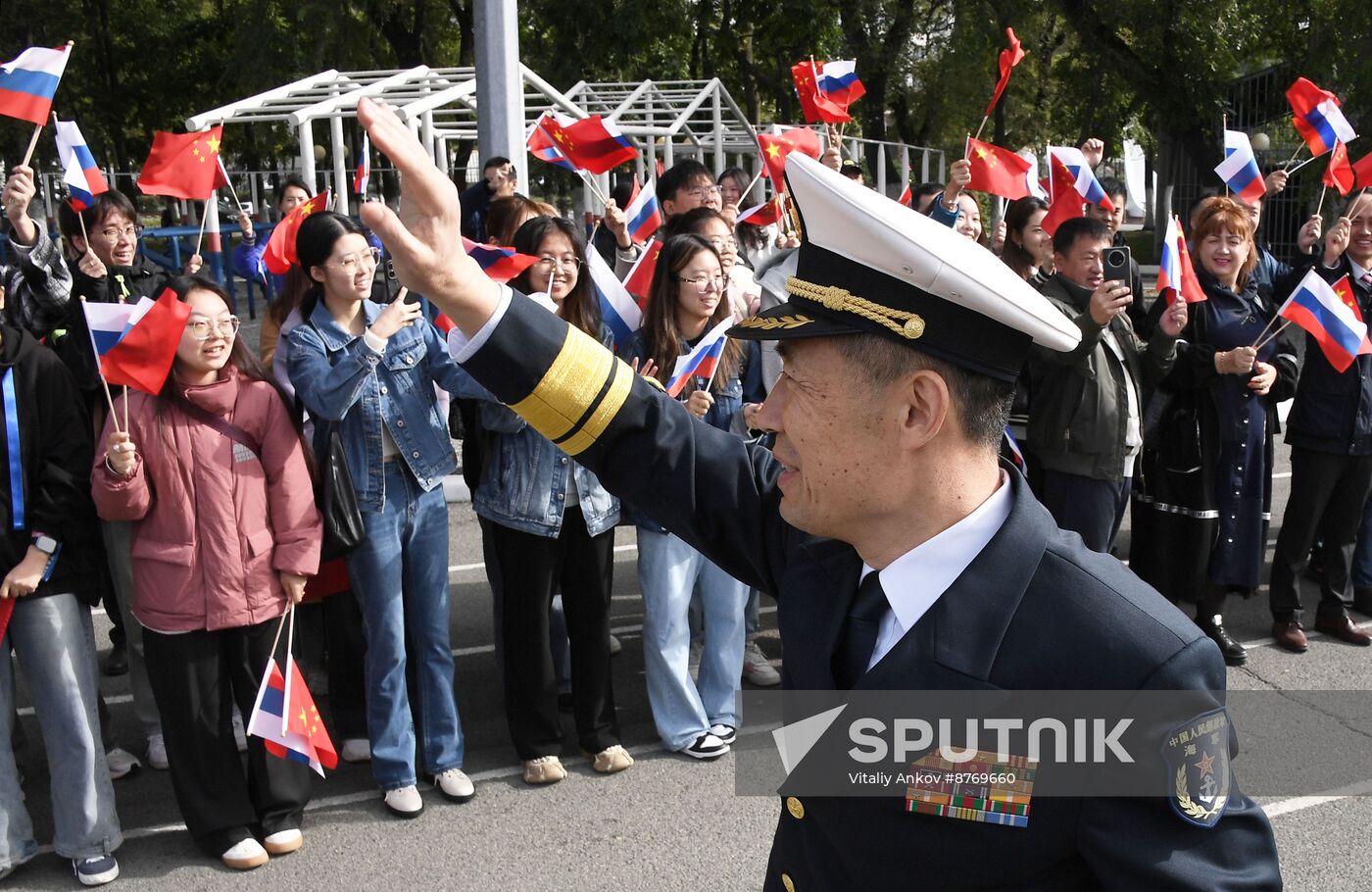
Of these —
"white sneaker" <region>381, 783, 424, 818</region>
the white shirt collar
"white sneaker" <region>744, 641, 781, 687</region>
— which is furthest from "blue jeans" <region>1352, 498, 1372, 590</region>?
the white shirt collar

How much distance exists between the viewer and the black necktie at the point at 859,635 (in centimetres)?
173

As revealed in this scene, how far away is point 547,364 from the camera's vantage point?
73.7 inches

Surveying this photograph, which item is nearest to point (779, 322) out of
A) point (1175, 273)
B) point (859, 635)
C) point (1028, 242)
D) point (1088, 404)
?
point (859, 635)

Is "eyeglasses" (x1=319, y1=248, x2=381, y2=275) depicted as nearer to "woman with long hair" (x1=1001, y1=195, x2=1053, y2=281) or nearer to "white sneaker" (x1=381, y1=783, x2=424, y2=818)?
"white sneaker" (x1=381, y1=783, x2=424, y2=818)

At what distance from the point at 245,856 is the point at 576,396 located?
3.02 meters

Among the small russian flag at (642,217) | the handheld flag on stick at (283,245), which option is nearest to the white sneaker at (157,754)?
the handheld flag on stick at (283,245)

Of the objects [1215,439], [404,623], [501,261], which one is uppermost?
[501,261]

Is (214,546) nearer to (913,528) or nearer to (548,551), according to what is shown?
(548,551)

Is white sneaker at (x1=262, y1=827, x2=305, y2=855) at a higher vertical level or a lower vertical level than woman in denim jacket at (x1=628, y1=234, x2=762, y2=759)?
lower

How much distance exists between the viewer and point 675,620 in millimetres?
5031

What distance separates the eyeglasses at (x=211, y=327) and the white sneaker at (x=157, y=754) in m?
1.75

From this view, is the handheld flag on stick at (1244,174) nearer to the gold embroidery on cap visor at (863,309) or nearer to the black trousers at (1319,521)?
the black trousers at (1319,521)

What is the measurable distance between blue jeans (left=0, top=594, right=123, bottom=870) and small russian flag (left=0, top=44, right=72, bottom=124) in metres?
2.21

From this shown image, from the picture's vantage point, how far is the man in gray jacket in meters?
5.44
